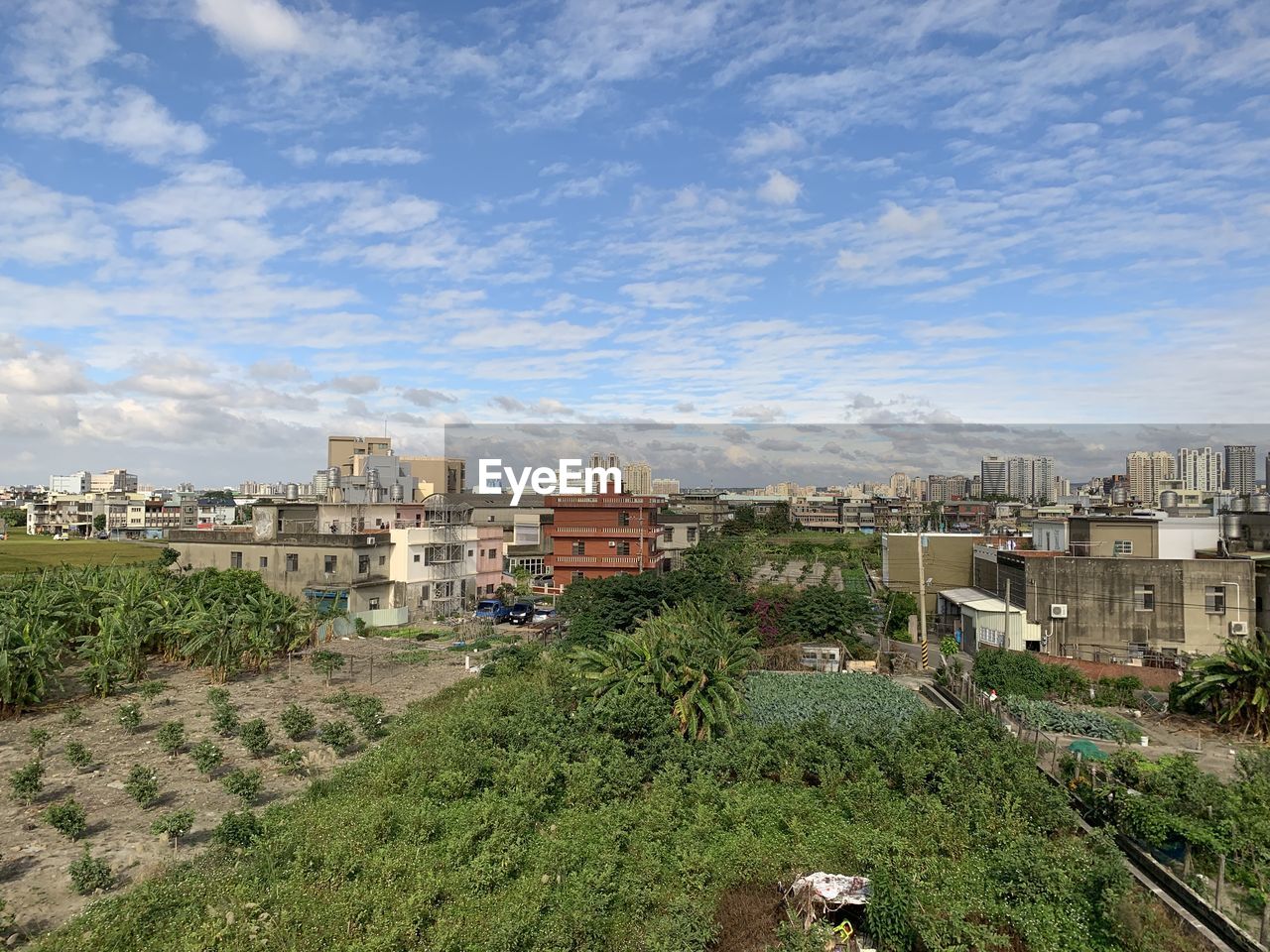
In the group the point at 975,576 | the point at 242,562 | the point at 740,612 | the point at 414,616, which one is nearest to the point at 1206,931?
the point at 740,612

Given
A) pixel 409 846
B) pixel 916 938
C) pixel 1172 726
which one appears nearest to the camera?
pixel 916 938

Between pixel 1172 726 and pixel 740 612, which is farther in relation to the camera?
pixel 740 612

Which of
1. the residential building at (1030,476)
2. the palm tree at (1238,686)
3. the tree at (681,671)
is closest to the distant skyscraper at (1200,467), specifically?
the residential building at (1030,476)

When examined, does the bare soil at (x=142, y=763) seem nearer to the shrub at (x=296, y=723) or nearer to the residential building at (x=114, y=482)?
the shrub at (x=296, y=723)

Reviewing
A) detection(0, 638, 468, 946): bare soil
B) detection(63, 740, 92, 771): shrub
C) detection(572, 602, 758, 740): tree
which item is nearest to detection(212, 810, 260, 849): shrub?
detection(0, 638, 468, 946): bare soil

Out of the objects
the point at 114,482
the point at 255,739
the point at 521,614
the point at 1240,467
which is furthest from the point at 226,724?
the point at 114,482

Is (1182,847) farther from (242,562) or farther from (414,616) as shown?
(242,562)

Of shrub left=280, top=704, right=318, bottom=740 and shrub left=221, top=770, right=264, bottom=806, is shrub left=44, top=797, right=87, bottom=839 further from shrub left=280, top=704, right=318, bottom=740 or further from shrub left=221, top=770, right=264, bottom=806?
shrub left=280, top=704, right=318, bottom=740
